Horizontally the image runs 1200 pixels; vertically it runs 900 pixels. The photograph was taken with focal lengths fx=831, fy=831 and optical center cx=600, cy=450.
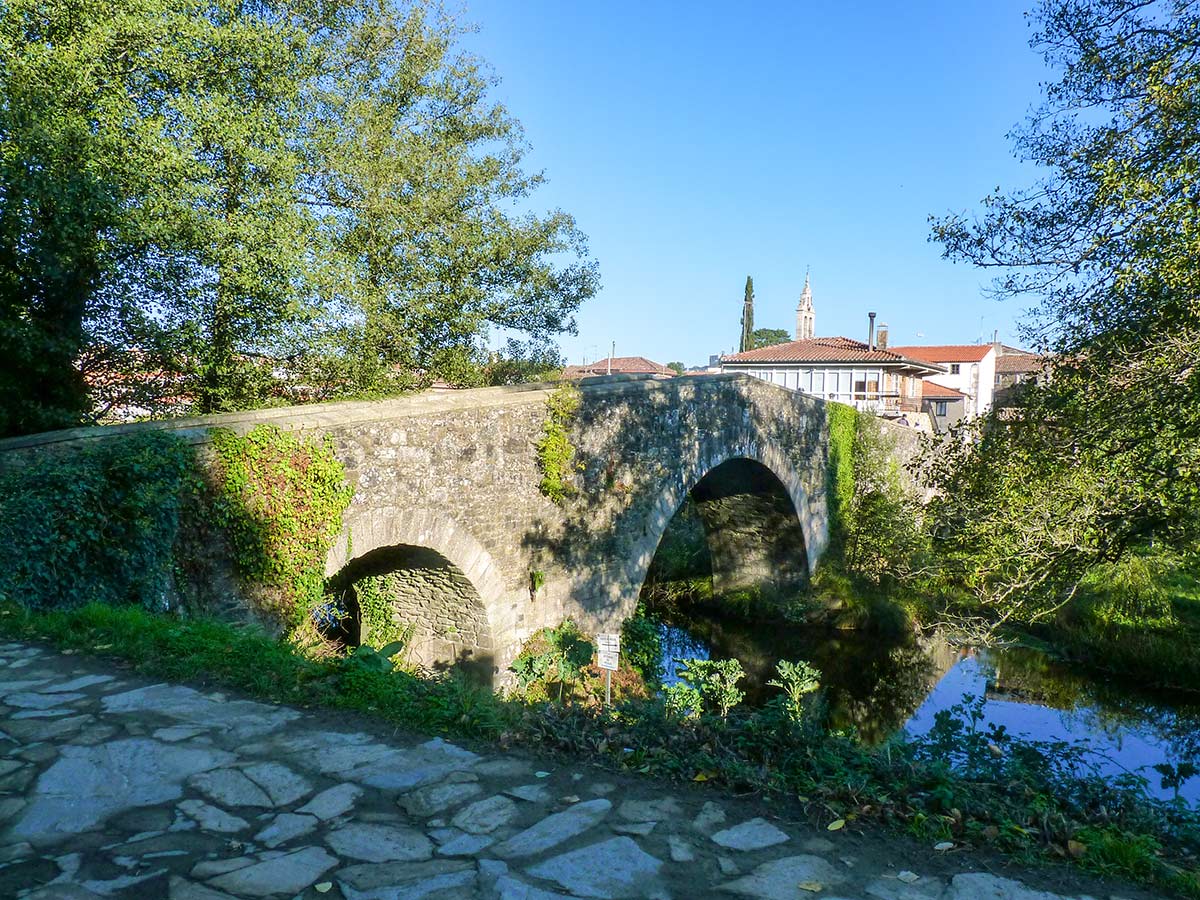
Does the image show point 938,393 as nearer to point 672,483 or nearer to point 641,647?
point 672,483

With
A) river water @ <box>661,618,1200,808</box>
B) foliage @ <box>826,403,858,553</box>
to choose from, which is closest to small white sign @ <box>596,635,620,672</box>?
river water @ <box>661,618,1200,808</box>

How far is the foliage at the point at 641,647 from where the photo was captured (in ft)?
34.3

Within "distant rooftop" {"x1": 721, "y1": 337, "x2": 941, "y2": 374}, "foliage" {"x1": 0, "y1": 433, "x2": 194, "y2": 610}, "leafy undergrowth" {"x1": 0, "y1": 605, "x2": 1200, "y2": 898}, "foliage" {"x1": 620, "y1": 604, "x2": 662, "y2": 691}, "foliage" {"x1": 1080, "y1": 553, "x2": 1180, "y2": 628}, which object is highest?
"distant rooftop" {"x1": 721, "y1": 337, "x2": 941, "y2": 374}

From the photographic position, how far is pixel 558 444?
8648 millimetres

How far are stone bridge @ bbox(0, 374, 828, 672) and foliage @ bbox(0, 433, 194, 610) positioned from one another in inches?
14.4

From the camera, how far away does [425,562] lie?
25.6 feet

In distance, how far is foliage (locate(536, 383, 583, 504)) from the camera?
8.51 m

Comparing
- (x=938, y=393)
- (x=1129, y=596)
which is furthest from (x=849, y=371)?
(x=1129, y=596)

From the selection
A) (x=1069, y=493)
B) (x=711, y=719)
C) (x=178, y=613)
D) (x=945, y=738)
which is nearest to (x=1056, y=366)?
(x=1069, y=493)

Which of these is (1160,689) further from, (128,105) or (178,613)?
(128,105)

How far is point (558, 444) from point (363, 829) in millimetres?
6447

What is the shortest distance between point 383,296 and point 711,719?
10178 millimetres

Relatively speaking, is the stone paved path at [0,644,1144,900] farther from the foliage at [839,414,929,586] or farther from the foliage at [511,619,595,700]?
the foliage at [839,414,929,586]

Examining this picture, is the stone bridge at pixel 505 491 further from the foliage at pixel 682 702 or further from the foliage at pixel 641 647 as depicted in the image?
the foliage at pixel 682 702
